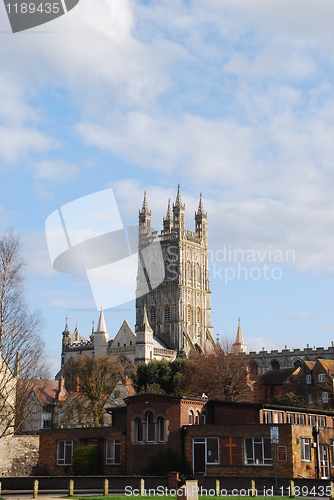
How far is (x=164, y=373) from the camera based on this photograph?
10038 cm

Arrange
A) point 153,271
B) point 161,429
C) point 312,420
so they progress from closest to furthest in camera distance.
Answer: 1. point 161,429
2. point 312,420
3. point 153,271

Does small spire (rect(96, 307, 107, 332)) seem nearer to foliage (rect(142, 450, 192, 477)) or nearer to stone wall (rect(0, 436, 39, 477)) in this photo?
stone wall (rect(0, 436, 39, 477))

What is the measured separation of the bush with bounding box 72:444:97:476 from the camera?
44094 mm

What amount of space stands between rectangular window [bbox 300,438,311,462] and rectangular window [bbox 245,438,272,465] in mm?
2120

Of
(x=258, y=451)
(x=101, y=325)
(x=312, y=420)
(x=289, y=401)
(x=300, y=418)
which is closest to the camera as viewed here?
(x=258, y=451)

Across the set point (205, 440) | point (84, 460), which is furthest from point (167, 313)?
point (205, 440)

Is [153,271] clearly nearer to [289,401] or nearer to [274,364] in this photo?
[274,364]

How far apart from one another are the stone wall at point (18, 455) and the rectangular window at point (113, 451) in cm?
988

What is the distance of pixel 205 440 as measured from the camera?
4175cm

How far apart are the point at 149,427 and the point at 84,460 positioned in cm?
451

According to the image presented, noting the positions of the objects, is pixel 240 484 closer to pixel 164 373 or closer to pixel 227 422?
pixel 227 422

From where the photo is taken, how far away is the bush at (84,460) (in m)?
44.1

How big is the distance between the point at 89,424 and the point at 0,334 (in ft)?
128

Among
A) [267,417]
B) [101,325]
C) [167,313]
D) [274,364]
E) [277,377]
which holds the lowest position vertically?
[267,417]
